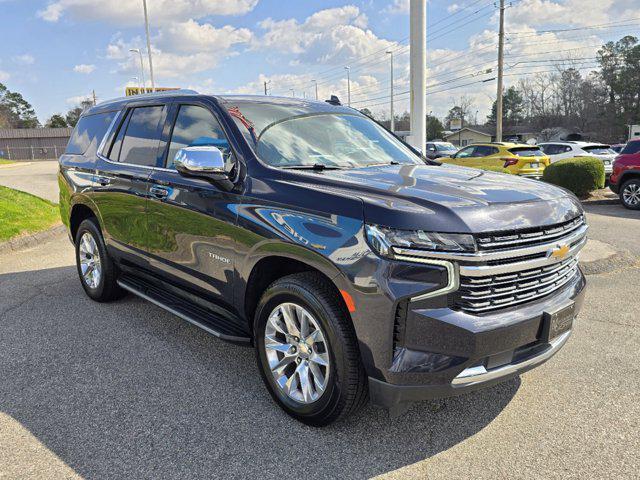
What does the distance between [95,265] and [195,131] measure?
2.25m

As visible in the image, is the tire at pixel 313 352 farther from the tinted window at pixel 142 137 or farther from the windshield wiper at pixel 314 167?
the tinted window at pixel 142 137

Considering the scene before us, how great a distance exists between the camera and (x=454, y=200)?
2660 mm

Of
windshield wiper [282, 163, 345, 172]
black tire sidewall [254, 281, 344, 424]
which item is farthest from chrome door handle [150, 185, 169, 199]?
black tire sidewall [254, 281, 344, 424]

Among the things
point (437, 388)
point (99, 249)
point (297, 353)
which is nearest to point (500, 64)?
point (99, 249)

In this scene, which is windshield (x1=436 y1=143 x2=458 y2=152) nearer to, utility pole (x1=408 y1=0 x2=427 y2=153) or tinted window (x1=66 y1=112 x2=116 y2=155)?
utility pole (x1=408 y1=0 x2=427 y2=153)

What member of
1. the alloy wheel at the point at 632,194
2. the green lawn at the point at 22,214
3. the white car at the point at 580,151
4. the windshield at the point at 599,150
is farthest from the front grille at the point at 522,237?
the windshield at the point at 599,150

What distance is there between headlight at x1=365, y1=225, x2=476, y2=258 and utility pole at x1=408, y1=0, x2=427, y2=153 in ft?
29.3

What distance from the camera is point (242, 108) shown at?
379cm

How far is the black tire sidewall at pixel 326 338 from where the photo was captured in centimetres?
275

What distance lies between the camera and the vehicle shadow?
274cm

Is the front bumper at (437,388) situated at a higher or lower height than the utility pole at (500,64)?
lower

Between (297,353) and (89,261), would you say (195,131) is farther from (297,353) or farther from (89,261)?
(89,261)

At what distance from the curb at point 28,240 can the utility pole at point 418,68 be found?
7294mm

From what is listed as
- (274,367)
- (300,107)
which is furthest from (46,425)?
(300,107)
